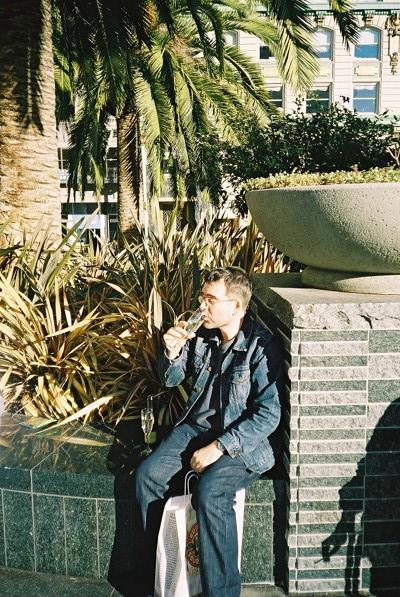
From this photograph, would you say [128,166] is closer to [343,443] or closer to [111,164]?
[343,443]

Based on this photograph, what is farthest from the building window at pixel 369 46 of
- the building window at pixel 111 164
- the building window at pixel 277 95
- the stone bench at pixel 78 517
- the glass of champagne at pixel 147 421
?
the stone bench at pixel 78 517

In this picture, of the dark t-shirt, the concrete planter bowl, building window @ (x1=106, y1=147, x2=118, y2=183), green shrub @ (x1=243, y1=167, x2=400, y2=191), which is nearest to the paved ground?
the dark t-shirt

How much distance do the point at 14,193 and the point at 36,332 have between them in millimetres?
2677

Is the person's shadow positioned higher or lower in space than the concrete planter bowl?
lower

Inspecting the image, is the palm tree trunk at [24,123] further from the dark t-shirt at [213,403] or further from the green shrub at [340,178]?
the dark t-shirt at [213,403]

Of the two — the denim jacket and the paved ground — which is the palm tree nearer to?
the denim jacket

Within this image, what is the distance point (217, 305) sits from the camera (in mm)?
2803

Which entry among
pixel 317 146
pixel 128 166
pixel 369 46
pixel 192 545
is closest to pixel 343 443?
pixel 192 545

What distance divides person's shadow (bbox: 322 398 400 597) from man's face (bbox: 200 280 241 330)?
0.82 meters

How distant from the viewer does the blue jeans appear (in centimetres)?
243

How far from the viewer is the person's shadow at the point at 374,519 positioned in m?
2.61

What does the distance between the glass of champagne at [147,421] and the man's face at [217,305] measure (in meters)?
0.51

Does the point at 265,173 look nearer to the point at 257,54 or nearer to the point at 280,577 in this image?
the point at 280,577

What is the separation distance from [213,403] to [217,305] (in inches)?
18.4
